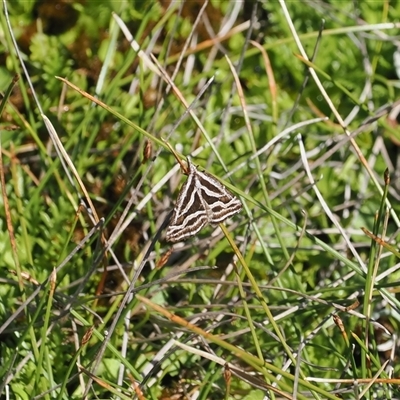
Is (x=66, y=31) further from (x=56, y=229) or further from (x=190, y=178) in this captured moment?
(x=190, y=178)

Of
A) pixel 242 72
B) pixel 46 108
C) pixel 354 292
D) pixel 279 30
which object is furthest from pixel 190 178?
pixel 279 30

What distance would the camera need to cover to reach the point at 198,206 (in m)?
1.68

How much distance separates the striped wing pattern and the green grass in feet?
0.32

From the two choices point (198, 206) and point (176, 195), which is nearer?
point (198, 206)

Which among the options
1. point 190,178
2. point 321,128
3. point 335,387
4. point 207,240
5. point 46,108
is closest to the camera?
point 190,178

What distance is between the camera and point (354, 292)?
84.4 inches

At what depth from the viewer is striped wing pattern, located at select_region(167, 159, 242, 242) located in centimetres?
166

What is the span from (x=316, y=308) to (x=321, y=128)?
39.5 inches

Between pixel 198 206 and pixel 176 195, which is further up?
pixel 198 206

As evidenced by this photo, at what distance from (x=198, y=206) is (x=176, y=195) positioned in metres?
0.81

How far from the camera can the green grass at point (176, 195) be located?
193cm

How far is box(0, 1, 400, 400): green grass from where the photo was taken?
193 centimetres

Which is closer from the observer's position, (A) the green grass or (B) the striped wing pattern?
(B) the striped wing pattern

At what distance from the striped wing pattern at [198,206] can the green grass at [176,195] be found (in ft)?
0.32
